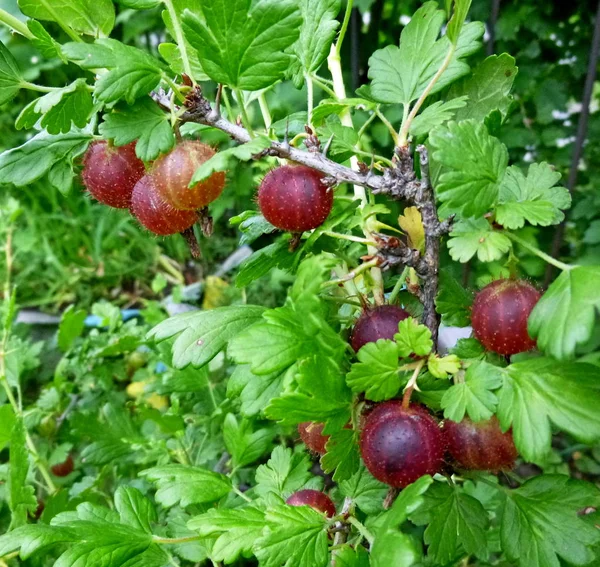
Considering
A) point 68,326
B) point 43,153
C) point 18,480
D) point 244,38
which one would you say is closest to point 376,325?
point 244,38

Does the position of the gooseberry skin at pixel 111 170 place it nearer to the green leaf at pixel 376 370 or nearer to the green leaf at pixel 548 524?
the green leaf at pixel 376 370

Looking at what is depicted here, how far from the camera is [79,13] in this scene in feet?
1.83

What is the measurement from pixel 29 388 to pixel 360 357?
1536 mm

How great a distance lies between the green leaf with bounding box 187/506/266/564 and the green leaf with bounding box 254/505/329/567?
0.06ft

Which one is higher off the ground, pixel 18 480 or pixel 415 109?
pixel 415 109

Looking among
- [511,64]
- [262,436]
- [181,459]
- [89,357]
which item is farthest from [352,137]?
[89,357]

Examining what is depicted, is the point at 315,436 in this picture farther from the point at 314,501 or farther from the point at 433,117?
the point at 433,117

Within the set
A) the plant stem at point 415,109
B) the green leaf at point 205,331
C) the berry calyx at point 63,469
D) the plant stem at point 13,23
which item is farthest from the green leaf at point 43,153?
the berry calyx at point 63,469

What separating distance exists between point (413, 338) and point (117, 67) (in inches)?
13.0

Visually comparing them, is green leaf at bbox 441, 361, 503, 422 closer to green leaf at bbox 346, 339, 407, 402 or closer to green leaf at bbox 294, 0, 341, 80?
green leaf at bbox 346, 339, 407, 402

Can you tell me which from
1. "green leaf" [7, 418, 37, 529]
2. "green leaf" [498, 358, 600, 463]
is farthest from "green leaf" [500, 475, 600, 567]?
"green leaf" [7, 418, 37, 529]

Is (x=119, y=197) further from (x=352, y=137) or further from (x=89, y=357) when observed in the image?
(x=89, y=357)

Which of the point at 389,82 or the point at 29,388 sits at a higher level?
the point at 389,82

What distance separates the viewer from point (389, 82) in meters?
0.62
